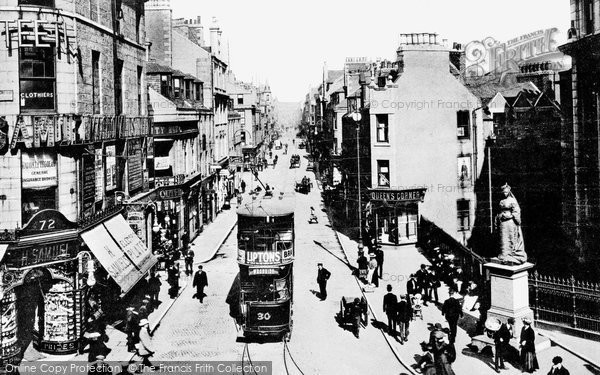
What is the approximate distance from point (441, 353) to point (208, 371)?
716 centimetres

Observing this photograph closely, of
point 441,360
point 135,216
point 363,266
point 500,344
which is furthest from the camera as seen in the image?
point 363,266

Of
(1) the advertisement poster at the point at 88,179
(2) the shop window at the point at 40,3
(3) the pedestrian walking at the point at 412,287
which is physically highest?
(2) the shop window at the point at 40,3

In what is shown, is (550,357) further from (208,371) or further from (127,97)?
(127,97)

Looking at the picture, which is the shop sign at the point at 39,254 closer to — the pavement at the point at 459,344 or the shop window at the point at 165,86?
the pavement at the point at 459,344

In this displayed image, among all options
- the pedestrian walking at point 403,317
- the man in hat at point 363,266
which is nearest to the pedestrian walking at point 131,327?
the pedestrian walking at point 403,317

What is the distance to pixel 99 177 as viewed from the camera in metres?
21.8

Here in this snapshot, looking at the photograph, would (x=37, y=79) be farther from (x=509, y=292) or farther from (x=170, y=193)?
(x=509, y=292)

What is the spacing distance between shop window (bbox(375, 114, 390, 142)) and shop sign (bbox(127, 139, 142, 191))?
15.4 metres

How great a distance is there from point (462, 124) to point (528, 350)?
2327 cm

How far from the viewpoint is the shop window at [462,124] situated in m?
36.1

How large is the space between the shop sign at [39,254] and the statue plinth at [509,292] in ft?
Result: 43.9

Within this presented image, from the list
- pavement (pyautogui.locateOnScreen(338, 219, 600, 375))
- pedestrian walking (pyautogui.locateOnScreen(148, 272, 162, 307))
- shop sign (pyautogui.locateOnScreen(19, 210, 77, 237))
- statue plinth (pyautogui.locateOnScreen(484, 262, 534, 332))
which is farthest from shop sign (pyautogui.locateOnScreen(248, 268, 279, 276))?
statue plinth (pyautogui.locateOnScreen(484, 262, 534, 332))

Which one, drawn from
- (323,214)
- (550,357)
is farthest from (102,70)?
(323,214)

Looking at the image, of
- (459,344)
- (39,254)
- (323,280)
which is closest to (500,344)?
(459,344)
